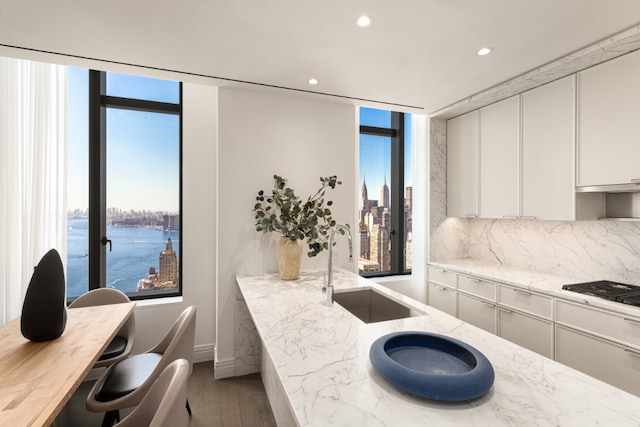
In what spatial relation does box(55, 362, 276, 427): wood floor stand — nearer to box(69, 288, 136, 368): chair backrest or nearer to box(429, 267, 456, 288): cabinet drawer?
box(69, 288, 136, 368): chair backrest

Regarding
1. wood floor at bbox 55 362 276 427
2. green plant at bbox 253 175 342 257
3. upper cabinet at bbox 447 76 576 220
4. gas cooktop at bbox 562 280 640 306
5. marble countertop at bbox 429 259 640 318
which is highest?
upper cabinet at bbox 447 76 576 220

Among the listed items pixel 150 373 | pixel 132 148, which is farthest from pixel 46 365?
pixel 132 148

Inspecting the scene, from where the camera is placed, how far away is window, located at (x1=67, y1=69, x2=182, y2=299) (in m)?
2.66

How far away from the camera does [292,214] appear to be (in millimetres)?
2463

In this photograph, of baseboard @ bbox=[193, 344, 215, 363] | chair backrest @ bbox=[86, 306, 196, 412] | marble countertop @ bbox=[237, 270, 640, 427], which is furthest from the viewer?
baseboard @ bbox=[193, 344, 215, 363]

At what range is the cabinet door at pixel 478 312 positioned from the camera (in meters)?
2.58

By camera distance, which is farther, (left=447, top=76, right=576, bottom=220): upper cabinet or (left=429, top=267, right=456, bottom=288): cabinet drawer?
(left=429, top=267, right=456, bottom=288): cabinet drawer

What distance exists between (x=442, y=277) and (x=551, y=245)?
39.4 inches

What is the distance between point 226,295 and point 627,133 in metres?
3.12

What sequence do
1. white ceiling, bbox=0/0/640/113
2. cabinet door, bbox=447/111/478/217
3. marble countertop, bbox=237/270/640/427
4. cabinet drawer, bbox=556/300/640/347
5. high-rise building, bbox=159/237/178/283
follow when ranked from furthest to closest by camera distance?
cabinet door, bbox=447/111/478/217
high-rise building, bbox=159/237/178/283
cabinet drawer, bbox=556/300/640/347
white ceiling, bbox=0/0/640/113
marble countertop, bbox=237/270/640/427

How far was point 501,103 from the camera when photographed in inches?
109

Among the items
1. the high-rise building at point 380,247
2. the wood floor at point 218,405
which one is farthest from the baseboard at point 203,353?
the high-rise building at point 380,247

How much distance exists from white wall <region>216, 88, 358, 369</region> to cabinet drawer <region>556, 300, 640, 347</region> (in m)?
1.66

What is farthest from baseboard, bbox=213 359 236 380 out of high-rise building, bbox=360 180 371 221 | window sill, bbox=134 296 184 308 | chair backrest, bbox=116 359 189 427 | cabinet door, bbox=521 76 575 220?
cabinet door, bbox=521 76 575 220
